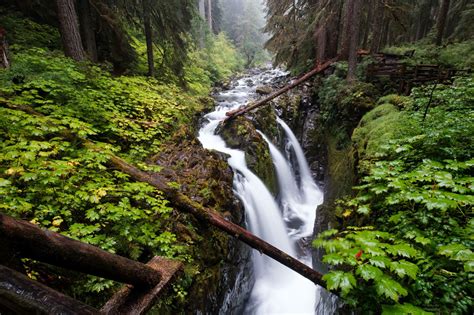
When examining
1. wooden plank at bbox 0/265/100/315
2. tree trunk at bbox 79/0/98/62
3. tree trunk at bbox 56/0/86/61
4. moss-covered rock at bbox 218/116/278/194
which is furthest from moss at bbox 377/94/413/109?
tree trunk at bbox 79/0/98/62

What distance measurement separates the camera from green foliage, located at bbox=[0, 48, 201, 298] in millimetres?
3121

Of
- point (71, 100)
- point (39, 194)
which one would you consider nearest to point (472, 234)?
point (39, 194)

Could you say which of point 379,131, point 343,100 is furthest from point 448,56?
point 379,131

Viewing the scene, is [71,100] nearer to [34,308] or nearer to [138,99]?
[138,99]

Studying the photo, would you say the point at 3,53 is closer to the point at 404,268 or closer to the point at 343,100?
the point at 404,268

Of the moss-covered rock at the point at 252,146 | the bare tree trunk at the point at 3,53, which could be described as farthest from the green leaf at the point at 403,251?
the bare tree trunk at the point at 3,53

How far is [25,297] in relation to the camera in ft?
3.64

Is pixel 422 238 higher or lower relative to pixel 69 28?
lower

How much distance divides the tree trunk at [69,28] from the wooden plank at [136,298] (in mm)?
7758

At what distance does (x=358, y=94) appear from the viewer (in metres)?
9.91

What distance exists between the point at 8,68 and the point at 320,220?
360 inches

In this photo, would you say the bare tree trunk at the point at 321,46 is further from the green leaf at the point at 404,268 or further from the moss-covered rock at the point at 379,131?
the green leaf at the point at 404,268

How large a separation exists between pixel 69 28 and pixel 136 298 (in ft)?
26.8

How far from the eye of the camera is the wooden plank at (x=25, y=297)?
3.58 ft
